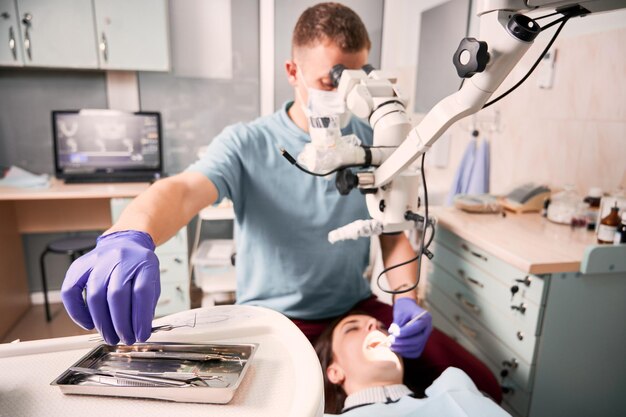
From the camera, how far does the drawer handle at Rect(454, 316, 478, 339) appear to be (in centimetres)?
162

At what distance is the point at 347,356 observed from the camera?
1294 mm

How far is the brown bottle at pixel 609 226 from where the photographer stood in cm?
140

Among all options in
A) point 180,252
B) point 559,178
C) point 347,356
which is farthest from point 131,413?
point 180,252

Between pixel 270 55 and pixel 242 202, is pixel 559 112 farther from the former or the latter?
pixel 270 55

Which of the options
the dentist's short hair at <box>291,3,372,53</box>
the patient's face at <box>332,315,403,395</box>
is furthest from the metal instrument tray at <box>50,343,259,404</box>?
the dentist's short hair at <box>291,3,372,53</box>

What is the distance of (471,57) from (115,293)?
606mm

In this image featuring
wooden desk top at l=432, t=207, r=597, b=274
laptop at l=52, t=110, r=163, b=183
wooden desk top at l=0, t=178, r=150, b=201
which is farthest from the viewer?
laptop at l=52, t=110, r=163, b=183

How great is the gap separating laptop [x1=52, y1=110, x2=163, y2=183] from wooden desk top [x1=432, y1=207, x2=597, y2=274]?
1.99 meters

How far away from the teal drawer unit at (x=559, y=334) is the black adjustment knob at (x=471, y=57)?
0.88 meters

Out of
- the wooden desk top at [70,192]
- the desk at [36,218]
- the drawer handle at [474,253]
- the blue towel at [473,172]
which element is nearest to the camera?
the drawer handle at [474,253]

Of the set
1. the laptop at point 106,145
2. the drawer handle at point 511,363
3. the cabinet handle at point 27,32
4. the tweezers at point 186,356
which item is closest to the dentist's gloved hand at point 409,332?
the drawer handle at point 511,363

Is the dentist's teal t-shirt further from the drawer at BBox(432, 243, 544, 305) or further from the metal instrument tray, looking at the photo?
the metal instrument tray

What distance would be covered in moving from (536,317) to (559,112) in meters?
1.04

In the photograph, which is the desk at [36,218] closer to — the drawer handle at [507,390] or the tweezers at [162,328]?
the tweezers at [162,328]
